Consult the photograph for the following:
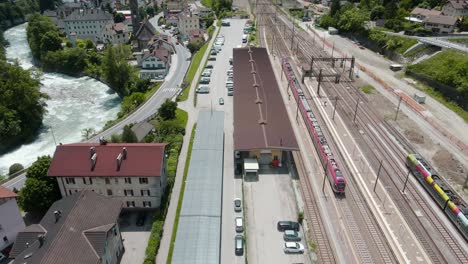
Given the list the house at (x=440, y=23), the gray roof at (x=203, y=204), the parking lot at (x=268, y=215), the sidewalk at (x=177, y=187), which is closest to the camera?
the gray roof at (x=203, y=204)

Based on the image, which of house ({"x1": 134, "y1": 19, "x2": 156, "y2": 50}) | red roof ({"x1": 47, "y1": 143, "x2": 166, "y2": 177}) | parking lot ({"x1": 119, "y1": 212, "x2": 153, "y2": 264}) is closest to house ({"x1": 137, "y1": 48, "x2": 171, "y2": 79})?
house ({"x1": 134, "y1": 19, "x2": 156, "y2": 50})

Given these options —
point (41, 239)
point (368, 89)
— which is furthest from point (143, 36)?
point (41, 239)

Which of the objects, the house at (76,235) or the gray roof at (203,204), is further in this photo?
the gray roof at (203,204)

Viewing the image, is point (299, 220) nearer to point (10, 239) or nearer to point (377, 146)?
point (377, 146)

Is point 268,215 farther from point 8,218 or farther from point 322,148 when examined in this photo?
point 8,218

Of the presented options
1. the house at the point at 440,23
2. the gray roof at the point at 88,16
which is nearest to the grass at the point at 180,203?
the house at the point at 440,23

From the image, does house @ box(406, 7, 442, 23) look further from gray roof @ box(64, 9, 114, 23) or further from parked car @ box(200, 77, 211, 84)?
gray roof @ box(64, 9, 114, 23)

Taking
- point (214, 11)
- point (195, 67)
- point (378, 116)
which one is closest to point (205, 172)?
point (378, 116)

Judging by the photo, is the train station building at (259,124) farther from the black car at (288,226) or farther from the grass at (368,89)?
the grass at (368,89)
